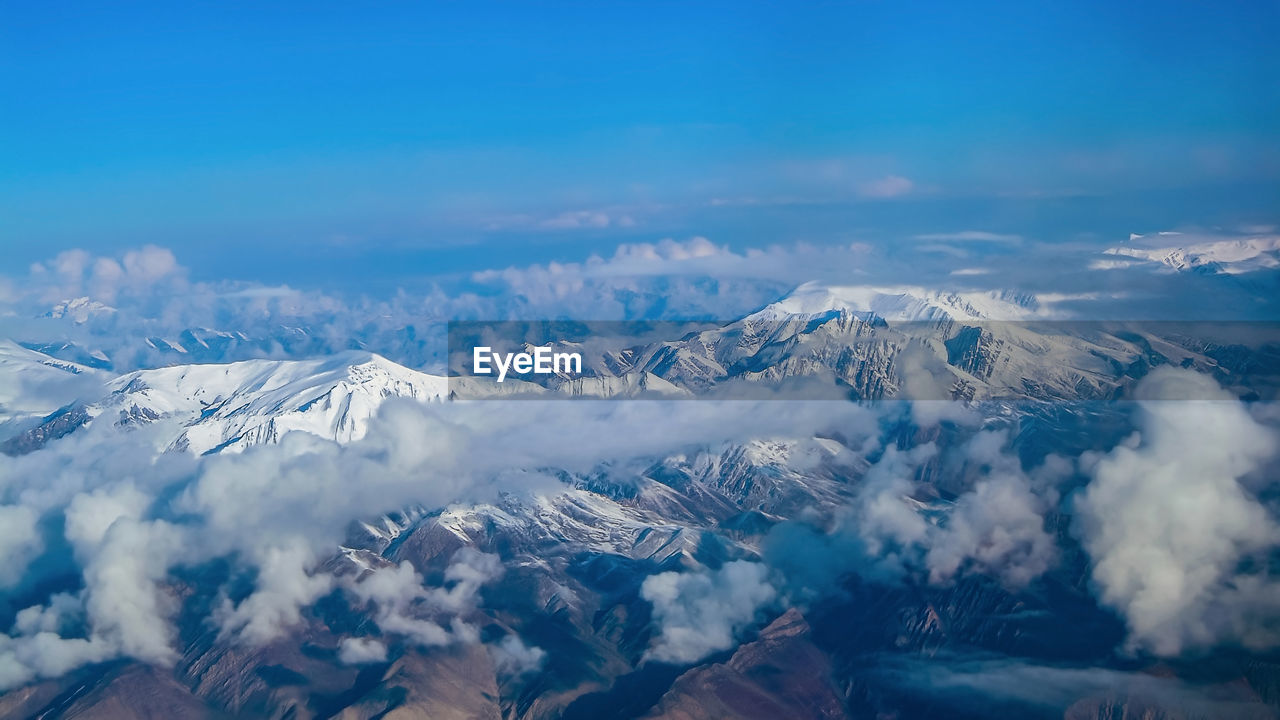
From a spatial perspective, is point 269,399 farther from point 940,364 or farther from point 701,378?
point 940,364

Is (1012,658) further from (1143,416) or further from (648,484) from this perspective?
(648,484)

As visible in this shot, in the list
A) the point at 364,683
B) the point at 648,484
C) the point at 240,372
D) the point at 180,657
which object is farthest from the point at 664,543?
the point at 240,372

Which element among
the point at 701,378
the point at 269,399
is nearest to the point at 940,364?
the point at 701,378

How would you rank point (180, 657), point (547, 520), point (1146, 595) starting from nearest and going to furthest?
point (1146, 595), point (180, 657), point (547, 520)

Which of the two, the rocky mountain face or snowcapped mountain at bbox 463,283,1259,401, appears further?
snowcapped mountain at bbox 463,283,1259,401

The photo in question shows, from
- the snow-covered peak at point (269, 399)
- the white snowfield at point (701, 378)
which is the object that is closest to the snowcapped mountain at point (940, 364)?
the white snowfield at point (701, 378)

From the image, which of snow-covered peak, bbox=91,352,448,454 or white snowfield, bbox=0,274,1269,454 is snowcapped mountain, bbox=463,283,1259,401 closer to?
white snowfield, bbox=0,274,1269,454

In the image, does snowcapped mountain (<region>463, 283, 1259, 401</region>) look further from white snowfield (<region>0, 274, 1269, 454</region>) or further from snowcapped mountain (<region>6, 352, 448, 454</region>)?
snowcapped mountain (<region>6, 352, 448, 454</region>)

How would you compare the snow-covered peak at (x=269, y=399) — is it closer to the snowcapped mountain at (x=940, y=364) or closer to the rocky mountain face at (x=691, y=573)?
the rocky mountain face at (x=691, y=573)

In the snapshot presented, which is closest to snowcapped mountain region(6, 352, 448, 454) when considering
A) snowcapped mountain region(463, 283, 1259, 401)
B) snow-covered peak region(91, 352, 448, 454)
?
snow-covered peak region(91, 352, 448, 454)
